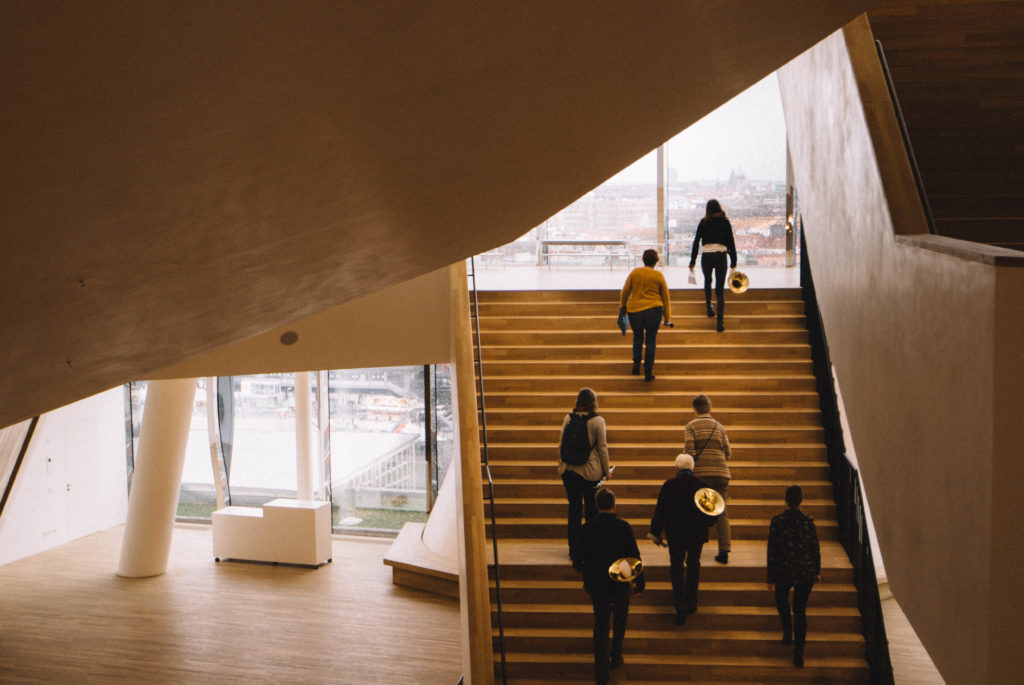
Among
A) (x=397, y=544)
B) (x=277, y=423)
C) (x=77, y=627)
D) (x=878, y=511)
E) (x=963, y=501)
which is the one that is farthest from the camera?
(x=277, y=423)

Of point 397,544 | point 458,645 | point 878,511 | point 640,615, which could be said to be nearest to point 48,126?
point 878,511

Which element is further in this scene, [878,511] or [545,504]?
[545,504]

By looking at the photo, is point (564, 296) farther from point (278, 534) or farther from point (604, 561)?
point (278, 534)

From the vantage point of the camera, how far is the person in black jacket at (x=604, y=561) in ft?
21.8

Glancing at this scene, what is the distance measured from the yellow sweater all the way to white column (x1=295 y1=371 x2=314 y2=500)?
7040 millimetres

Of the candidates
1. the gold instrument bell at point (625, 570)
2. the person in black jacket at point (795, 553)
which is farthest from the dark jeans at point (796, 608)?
the gold instrument bell at point (625, 570)

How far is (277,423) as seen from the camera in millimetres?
16094

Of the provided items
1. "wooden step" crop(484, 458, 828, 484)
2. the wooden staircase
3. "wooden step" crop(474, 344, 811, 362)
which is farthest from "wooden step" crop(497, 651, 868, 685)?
"wooden step" crop(474, 344, 811, 362)

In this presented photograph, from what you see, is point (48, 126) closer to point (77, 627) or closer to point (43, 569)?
point (77, 627)

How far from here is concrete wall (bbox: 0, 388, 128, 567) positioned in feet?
46.8

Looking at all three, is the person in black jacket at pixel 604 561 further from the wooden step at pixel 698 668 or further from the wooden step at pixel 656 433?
the wooden step at pixel 656 433

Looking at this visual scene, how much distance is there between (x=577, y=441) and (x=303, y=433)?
805 cm

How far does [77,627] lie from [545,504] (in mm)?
6548

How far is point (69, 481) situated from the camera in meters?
15.5
